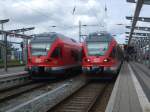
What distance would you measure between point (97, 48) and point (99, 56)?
660 millimetres

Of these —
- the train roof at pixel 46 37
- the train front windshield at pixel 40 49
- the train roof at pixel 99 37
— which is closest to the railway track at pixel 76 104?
the train front windshield at pixel 40 49

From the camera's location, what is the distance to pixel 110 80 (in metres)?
28.5

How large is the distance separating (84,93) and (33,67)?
5993 millimetres

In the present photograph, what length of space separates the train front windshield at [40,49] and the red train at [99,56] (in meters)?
2.42

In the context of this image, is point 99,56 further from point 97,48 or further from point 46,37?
point 46,37

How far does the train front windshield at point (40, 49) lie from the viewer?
83.2 ft

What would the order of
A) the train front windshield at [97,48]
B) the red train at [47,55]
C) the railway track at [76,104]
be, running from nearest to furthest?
the railway track at [76,104] → the red train at [47,55] → the train front windshield at [97,48]

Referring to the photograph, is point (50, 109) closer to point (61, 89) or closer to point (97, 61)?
point (61, 89)

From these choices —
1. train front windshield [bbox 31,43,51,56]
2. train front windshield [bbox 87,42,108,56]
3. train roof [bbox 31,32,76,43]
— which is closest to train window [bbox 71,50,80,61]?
train roof [bbox 31,32,76,43]

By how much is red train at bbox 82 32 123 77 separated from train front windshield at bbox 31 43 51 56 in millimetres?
2418

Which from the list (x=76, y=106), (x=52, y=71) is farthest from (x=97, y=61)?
(x=76, y=106)

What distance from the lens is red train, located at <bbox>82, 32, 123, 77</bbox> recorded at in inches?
998

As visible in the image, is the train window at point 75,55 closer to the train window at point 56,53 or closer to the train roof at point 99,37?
the train roof at point 99,37

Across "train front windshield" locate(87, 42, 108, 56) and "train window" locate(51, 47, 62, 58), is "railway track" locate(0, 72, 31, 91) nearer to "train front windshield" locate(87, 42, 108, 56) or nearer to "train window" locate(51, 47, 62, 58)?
"train window" locate(51, 47, 62, 58)
